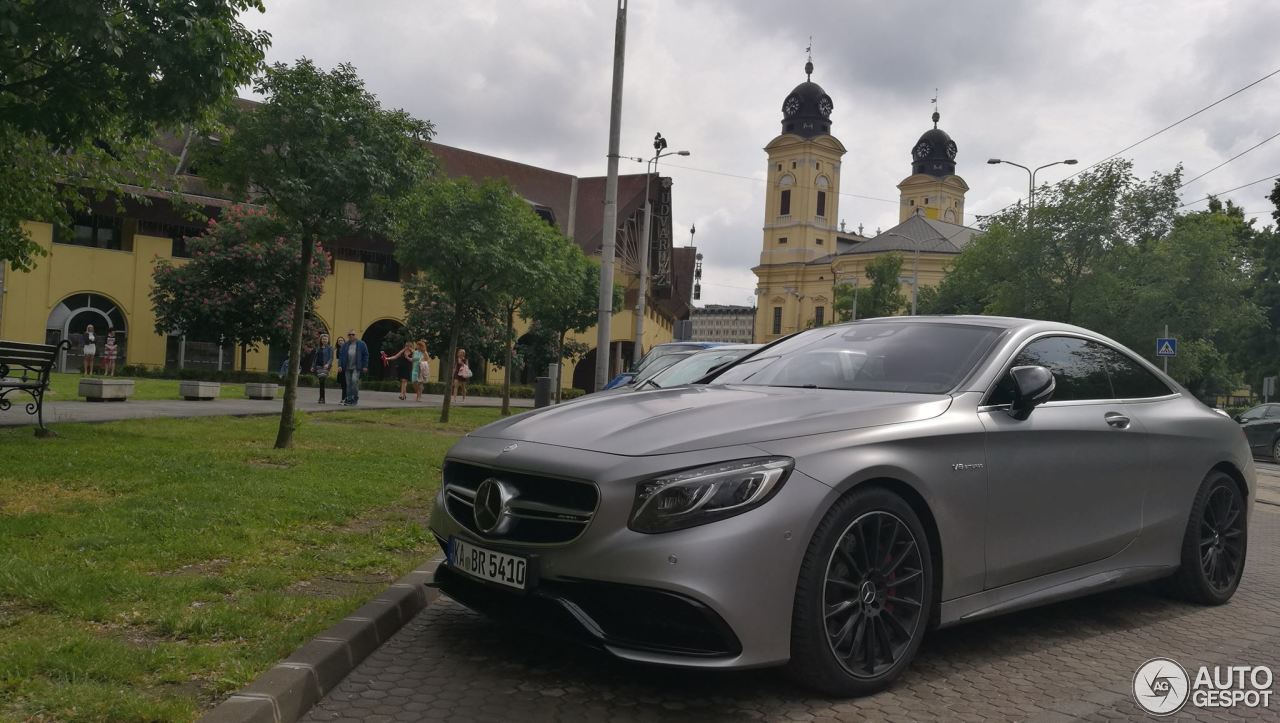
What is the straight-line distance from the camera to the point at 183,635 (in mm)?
3994

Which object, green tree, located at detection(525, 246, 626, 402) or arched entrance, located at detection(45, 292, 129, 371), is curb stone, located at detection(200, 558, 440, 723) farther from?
arched entrance, located at detection(45, 292, 129, 371)

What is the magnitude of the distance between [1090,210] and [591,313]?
19477 millimetres

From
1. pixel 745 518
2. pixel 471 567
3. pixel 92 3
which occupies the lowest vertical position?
pixel 471 567

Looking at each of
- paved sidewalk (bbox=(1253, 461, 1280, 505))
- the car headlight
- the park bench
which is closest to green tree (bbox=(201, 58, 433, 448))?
the park bench

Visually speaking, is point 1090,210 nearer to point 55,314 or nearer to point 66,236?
point 66,236

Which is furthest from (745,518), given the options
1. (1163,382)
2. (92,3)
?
(92,3)

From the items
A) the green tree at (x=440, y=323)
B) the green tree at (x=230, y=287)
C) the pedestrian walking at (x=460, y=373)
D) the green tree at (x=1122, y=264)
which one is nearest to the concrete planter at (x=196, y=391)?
the pedestrian walking at (x=460, y=373)

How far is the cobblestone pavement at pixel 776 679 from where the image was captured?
3.54 metres

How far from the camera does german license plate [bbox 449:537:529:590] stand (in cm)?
364

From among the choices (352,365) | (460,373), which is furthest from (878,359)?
(460,373)

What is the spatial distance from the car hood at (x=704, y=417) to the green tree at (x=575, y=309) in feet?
72.2

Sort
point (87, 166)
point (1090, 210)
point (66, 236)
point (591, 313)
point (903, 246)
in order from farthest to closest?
point (903, 246)
point (591, 313)
point (1090, 210)
point (66, 236)
point (87, 166)

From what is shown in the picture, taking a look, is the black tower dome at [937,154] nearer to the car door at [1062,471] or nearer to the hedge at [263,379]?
the hedge at [263,379]

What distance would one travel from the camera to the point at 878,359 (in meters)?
4.82
